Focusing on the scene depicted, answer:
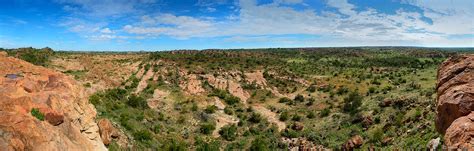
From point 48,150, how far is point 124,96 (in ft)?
116

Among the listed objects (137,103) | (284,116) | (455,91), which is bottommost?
(284,116)

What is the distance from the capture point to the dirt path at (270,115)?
46.3m

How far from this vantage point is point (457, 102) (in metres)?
16.9

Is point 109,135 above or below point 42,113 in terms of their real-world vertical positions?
below

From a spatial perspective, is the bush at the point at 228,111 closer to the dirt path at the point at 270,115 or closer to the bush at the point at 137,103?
the dirt path at the point at 270,115

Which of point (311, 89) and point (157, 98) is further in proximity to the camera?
point (311, 89)

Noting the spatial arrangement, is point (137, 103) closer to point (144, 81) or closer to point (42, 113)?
point (144, 81)

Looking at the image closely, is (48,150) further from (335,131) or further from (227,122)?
(227,122)

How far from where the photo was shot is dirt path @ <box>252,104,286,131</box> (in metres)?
46.3

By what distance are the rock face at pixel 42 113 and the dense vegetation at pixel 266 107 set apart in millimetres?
7270

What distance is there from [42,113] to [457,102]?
→ 1843 cm

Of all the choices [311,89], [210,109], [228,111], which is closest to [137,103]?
[210,109]

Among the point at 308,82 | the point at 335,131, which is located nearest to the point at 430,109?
the point at 335,131

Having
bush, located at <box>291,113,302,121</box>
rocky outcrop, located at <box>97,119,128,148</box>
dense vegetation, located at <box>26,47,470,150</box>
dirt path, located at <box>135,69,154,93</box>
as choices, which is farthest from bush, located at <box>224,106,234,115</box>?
rocky outcrop, located at <box>97,119,128,148</box>
